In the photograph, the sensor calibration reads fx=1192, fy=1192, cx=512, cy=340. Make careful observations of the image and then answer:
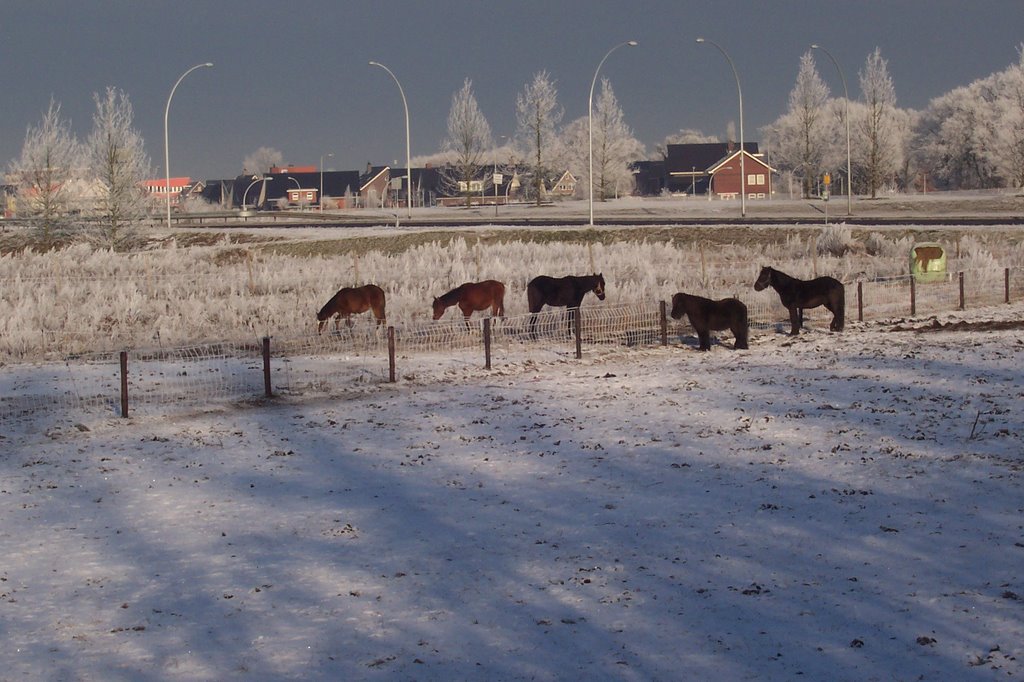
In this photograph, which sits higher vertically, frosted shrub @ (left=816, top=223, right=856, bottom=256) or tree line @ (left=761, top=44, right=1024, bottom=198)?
tree line @ (left=761, top=44, right=1024, bottom=198)

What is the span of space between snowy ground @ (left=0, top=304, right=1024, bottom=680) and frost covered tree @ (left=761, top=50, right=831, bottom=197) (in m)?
77.1

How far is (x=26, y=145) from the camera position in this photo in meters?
54.4

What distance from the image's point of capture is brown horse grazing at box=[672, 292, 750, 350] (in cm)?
2223

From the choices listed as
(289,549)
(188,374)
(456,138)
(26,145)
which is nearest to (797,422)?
(289,549)

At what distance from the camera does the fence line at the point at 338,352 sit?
60.6 feet

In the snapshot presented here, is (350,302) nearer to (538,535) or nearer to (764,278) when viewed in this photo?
(764,278)

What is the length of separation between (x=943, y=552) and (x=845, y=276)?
26708mm

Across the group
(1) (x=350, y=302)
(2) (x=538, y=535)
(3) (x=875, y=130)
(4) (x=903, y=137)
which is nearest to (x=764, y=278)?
(1) (x=350, y=302)

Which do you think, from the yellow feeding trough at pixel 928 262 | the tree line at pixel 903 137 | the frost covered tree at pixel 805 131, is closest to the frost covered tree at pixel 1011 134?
the tree line at pixel 903 137

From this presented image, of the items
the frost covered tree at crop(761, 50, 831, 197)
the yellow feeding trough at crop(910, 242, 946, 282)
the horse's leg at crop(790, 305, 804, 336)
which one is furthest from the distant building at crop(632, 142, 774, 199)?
the horse's leg at crop(790, 305, 804, 336)

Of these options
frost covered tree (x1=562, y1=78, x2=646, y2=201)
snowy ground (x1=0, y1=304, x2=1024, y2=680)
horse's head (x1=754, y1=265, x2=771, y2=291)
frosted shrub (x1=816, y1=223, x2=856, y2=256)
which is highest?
frost covered tree (x1=562, y1=78, x2=646, y2=201)

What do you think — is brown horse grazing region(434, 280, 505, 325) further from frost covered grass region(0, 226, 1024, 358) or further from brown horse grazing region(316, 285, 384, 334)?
frost covered grass region(0, 226, 1024, 358)

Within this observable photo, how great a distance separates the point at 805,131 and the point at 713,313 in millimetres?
74732

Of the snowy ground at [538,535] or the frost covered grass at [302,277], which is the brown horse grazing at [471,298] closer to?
the frost covered grass at [302,277]
